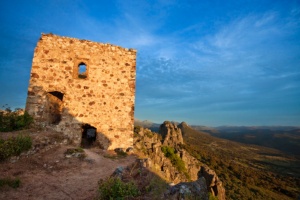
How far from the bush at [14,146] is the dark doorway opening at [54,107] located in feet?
9.73

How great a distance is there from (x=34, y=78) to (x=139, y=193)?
9301 mm

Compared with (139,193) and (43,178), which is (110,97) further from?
(139,193)

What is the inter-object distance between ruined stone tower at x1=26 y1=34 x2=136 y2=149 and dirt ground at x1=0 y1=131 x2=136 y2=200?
2272mm

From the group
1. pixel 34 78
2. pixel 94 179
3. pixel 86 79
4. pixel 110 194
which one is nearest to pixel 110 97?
pixel 86 79

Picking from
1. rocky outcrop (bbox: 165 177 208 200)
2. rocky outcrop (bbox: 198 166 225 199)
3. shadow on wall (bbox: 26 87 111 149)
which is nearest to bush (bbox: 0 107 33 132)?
shadow on wall (bbox: 26 87 111 149)

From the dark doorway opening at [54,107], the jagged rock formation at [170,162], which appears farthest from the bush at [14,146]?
the jagged rock formation at [170,162]

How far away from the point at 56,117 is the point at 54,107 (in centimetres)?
63

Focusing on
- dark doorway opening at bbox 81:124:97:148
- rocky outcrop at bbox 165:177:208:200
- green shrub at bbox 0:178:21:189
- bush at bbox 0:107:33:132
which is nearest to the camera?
rocky outcrop at bbox 165:177:208:200

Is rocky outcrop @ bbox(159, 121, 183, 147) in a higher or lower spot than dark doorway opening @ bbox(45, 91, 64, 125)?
lower

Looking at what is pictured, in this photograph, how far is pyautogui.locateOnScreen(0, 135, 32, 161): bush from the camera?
7245mm

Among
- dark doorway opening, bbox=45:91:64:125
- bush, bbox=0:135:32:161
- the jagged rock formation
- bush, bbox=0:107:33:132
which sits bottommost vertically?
the jagged rock formation

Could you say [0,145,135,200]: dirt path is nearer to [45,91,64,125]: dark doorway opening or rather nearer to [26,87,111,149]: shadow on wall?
[26,87,111,149]: shadow on wall

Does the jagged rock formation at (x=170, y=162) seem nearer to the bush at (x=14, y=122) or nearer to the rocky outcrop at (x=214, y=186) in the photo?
the rocky outcrop at (x=214, y=186)

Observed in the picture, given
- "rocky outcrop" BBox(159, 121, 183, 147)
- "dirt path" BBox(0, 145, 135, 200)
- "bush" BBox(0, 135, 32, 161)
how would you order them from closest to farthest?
1. "dirt path" BBox(0, 145, 135, 200)
2. "bush" BBox(0, 135, 32, 161)
3. "rocky outcrop" BBox(159, 121, 183, 147)
